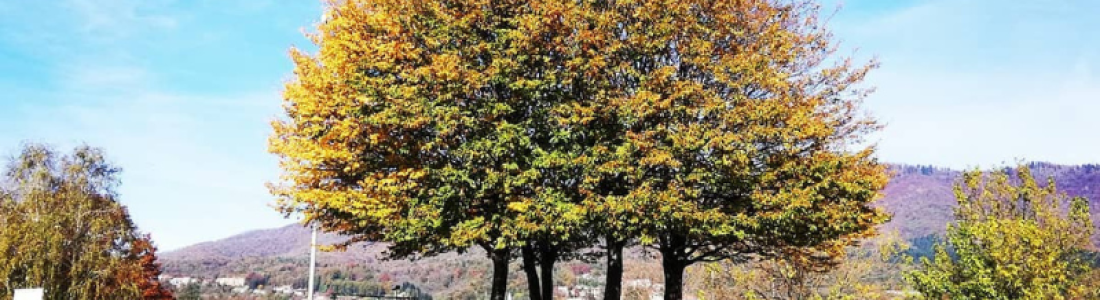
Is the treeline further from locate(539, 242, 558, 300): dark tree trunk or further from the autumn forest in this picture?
locate(539, 242, 558, 300): dark tree trunk

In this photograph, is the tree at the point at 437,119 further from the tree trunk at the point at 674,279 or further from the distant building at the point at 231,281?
the distant building at the point at 231,281

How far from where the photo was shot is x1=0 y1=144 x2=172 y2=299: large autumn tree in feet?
92.3

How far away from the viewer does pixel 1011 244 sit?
72.8 feet

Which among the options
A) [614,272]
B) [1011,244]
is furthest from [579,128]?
[1011,244]

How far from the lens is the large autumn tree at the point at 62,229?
28.1 m

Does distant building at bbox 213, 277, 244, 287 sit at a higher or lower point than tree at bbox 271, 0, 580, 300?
lower

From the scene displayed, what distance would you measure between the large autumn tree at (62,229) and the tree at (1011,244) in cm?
3085

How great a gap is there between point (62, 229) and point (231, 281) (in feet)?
362

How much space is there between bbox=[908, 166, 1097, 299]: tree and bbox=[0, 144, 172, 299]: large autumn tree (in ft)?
101

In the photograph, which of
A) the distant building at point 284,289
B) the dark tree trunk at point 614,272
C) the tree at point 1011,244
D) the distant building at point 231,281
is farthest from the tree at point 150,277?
the distant building at point 231,281

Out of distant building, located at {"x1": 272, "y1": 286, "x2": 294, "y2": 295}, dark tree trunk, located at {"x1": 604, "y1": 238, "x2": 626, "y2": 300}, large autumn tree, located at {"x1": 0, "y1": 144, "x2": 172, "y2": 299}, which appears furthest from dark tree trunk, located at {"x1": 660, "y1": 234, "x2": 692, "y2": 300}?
distant building, located at {"x1": 272, "y1": 286, "x2": 294, "y2": 295}

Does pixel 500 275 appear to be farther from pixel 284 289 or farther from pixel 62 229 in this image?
pixel 284 289

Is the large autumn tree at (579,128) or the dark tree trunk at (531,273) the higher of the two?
the large autumn tree at (579,128)

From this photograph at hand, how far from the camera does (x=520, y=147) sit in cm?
1897
